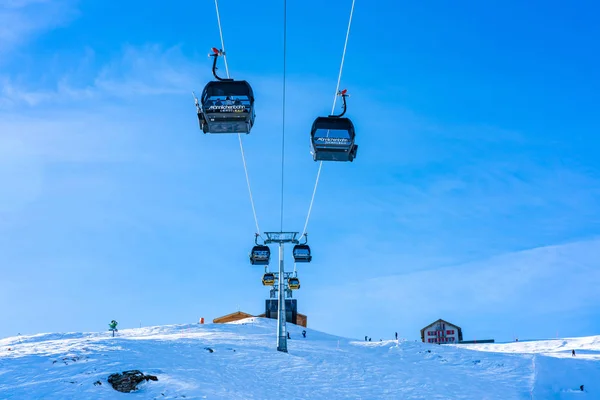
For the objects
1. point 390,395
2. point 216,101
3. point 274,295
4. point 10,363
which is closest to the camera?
point 216,101

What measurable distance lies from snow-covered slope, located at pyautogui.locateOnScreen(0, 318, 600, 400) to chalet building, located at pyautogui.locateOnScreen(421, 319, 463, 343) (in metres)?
27.2

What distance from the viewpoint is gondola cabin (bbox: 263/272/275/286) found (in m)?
40.1

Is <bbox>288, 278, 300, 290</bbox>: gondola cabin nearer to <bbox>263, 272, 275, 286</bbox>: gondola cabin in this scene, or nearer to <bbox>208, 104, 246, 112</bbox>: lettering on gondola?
<bbox>263, 272, 275, 286</bbox>: gondola cabin

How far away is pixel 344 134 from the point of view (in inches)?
776

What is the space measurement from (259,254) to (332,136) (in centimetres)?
1914

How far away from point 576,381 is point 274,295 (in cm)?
4438

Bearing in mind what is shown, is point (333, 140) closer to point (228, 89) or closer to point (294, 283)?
point (228, 89)

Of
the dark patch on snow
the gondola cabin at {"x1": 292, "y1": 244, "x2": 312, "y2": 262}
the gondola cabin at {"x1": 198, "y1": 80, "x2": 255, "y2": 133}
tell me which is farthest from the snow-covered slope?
the gondola cabin at {"x1": 198, "y1": 80, "x2": 255, "y2": 133}

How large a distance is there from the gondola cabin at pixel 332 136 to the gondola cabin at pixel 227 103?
2519 mm

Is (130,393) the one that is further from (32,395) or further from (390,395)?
(390,395)

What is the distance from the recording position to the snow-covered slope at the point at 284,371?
24219mm

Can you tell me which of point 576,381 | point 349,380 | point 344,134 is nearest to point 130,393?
point 349,380

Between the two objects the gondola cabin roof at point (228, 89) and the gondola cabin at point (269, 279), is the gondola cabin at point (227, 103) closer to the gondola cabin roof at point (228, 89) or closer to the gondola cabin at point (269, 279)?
the gondola cabin roof at point (228, 89)

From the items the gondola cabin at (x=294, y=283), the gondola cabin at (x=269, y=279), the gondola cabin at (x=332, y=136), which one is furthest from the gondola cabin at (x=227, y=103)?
the gondola cabin at (x=294, y=283)
